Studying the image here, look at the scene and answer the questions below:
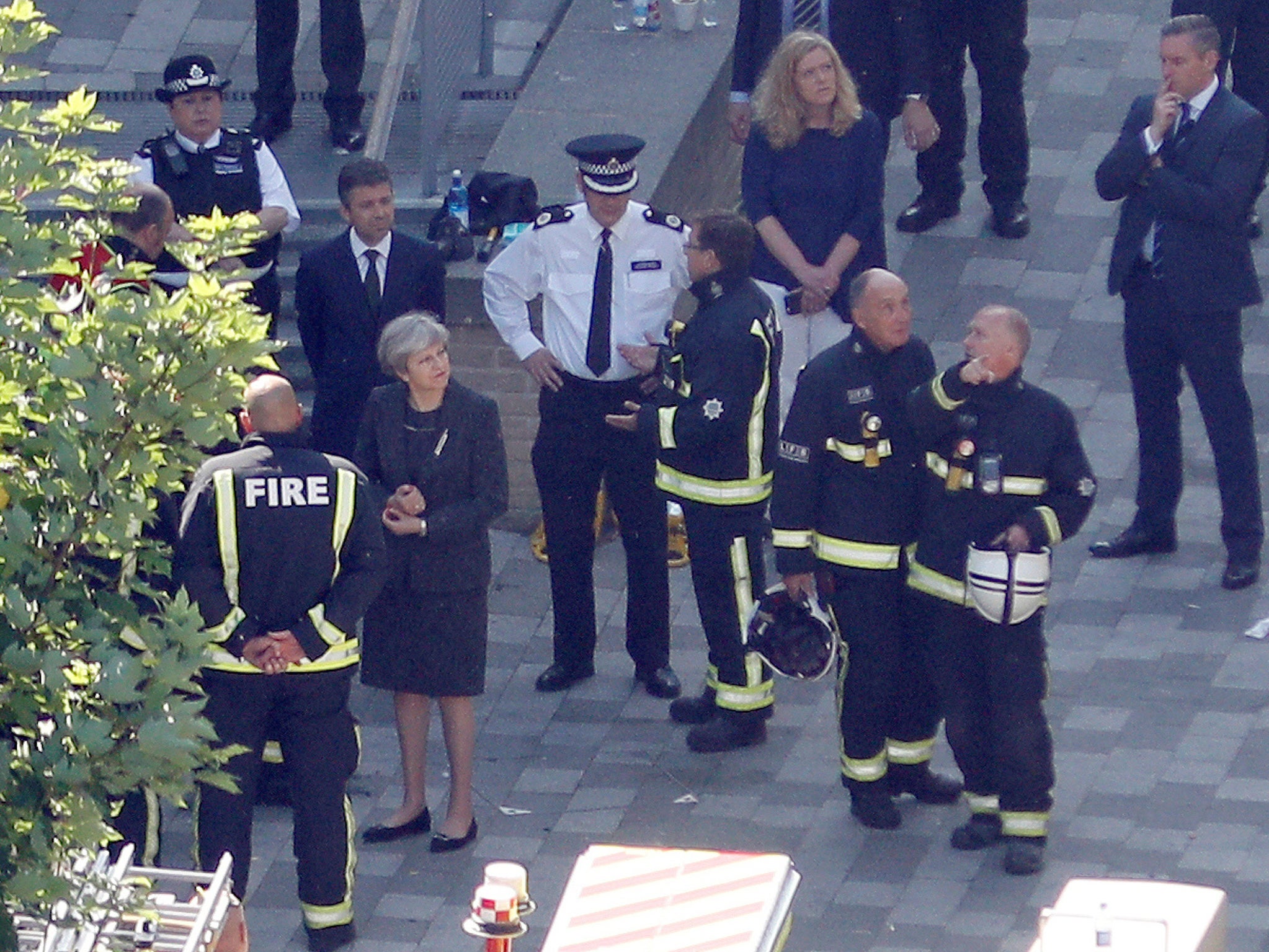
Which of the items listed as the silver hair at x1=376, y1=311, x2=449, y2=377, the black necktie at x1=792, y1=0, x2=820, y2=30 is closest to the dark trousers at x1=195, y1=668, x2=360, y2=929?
the silver hair at x1=376, y1=311, x2=449, y2=377

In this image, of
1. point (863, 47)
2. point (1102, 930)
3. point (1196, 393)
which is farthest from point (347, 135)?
point (1102, 930)

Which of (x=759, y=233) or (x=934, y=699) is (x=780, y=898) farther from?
(x=759, y=233)

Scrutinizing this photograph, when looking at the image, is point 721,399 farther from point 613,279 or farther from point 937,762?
point 937,762

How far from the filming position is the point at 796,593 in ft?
29.5

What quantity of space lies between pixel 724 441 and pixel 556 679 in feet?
4.43

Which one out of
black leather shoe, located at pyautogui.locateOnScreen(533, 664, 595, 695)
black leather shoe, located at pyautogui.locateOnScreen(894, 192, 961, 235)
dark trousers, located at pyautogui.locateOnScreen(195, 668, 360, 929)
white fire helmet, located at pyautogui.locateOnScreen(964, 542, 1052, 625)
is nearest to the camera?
dark trousers, located at pyautogui.locateOnScreen(195, 668, 360, 929)

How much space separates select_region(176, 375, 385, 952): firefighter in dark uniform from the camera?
8133mm

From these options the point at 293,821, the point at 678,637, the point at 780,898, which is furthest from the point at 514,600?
the point at 780,898

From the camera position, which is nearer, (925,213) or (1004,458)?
(1004,458)

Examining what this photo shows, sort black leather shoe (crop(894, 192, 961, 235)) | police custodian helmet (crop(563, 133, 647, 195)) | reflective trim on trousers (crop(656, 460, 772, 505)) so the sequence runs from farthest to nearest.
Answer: black leather shoe (crop(894, 192, 961, 235))
police custodian helmet (crop(563, 133, 647, 195))
reflective trim on trousers (crop(656, 460, 772, 505))

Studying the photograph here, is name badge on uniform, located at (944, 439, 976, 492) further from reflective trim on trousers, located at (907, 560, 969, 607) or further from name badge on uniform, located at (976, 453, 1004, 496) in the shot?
reflective trim on trousers, located at (907, 560, 969, 607)

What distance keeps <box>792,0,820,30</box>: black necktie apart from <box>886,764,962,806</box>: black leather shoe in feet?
13.4

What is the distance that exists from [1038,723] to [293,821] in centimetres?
242

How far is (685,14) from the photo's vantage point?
1284 centimetres
